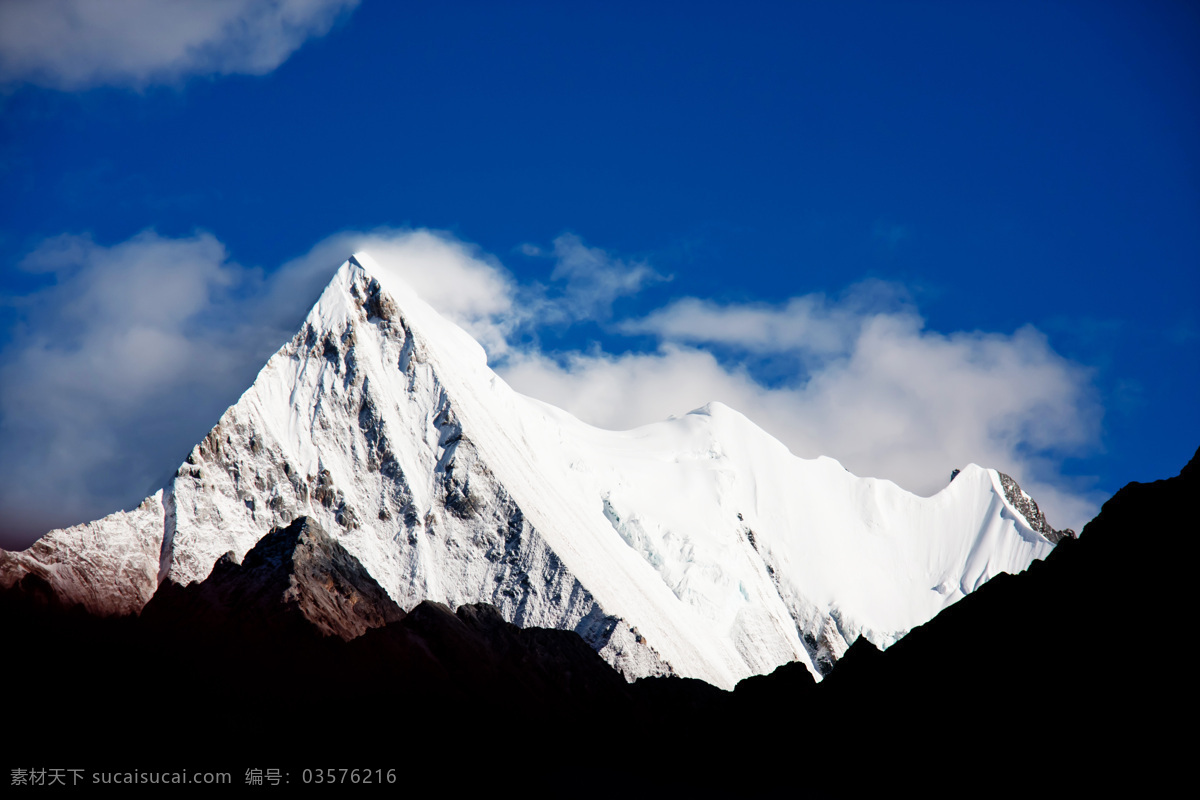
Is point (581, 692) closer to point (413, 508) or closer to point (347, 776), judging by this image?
point (347, 776)

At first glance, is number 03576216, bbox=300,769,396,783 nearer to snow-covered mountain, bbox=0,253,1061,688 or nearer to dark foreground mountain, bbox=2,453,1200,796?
dark foreground mountain, bbox=2,453,1200,796

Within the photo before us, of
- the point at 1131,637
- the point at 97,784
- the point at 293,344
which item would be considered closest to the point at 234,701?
the point at 97,784

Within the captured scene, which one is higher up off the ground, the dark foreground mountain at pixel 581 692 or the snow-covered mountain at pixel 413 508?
the snow-covered mountain at pixel 413 508

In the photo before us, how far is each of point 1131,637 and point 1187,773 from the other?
21.3 feet

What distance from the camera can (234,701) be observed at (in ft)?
238

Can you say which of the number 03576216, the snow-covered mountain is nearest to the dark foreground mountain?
the number 03576216

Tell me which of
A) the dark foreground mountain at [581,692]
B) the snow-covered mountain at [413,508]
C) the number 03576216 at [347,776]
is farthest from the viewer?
the snow-covered mountain at [413,508]

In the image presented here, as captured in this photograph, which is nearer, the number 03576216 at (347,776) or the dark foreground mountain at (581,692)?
the dark foreground mountain at (581,692)

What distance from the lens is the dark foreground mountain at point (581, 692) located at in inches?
1652

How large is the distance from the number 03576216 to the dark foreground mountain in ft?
3.12

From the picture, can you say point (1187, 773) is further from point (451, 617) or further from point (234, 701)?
point (451, 617)

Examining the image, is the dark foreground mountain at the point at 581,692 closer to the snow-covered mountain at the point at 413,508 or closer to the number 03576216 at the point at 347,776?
the number 03576216 at the point at 347,776

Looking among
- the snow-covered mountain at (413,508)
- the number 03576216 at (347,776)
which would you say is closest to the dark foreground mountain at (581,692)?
the number 03576216 at (347,776)

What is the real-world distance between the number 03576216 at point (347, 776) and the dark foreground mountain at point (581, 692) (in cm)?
95
